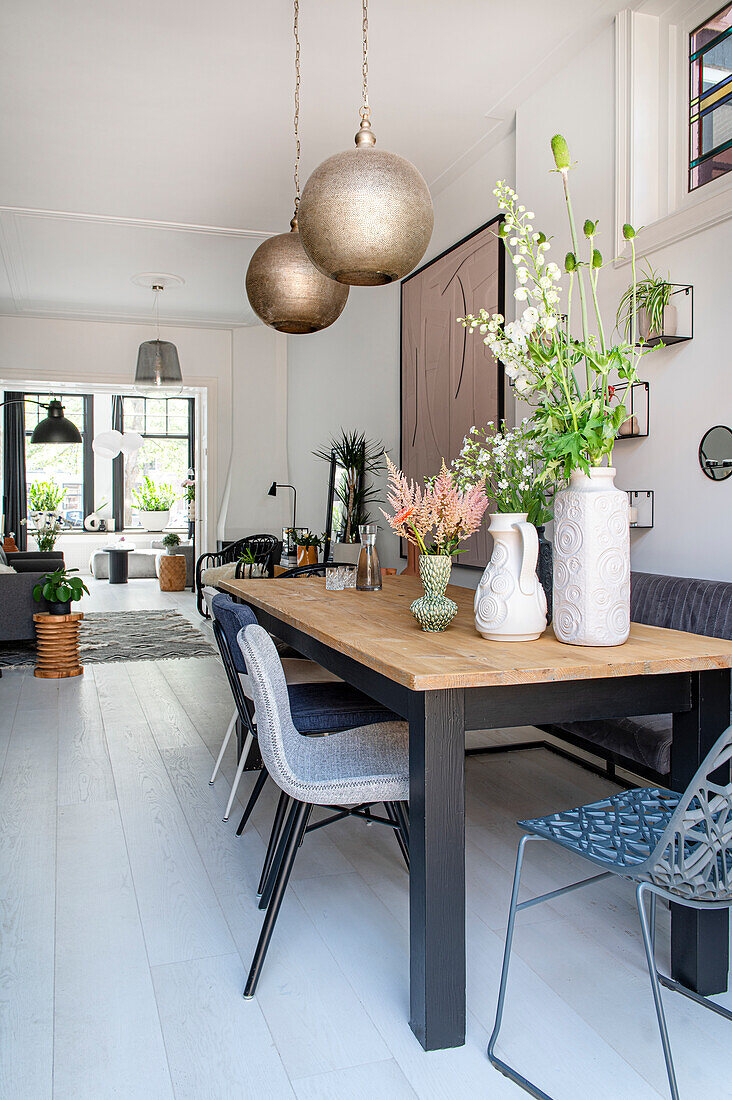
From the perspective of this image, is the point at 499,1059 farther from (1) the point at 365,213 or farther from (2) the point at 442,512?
(1) the point at 365,213

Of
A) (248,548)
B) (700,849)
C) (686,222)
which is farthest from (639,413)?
(248,548)

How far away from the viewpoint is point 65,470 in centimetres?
1391

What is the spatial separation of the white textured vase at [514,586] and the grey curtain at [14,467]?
12.6m

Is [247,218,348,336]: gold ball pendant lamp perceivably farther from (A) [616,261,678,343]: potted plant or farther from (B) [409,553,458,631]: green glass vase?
(A) [616,261,678,343]: potted plant

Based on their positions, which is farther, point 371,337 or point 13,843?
point 371,337

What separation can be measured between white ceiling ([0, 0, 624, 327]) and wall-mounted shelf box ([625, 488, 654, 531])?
2036mm

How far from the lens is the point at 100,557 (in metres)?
12.4

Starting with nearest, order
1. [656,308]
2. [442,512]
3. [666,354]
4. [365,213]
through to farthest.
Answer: [365,213] → [442,512] → [656,308] → [666,354]

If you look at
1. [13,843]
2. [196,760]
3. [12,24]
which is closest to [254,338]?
[12,24]

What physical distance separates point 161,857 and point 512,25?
142 inches

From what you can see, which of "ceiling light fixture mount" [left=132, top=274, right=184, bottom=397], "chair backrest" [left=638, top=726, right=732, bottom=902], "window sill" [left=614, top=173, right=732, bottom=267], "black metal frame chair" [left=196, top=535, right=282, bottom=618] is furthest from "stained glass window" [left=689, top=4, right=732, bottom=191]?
"ceiling light fixture mount" [left=132, top=274, right=184, bottom=397]

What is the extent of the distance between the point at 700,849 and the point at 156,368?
272 inches

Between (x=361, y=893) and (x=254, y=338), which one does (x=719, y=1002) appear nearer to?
(x=361, y=893)

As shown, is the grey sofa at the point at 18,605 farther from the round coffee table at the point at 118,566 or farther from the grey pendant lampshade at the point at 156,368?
the round coffee table at the point at 118,566
